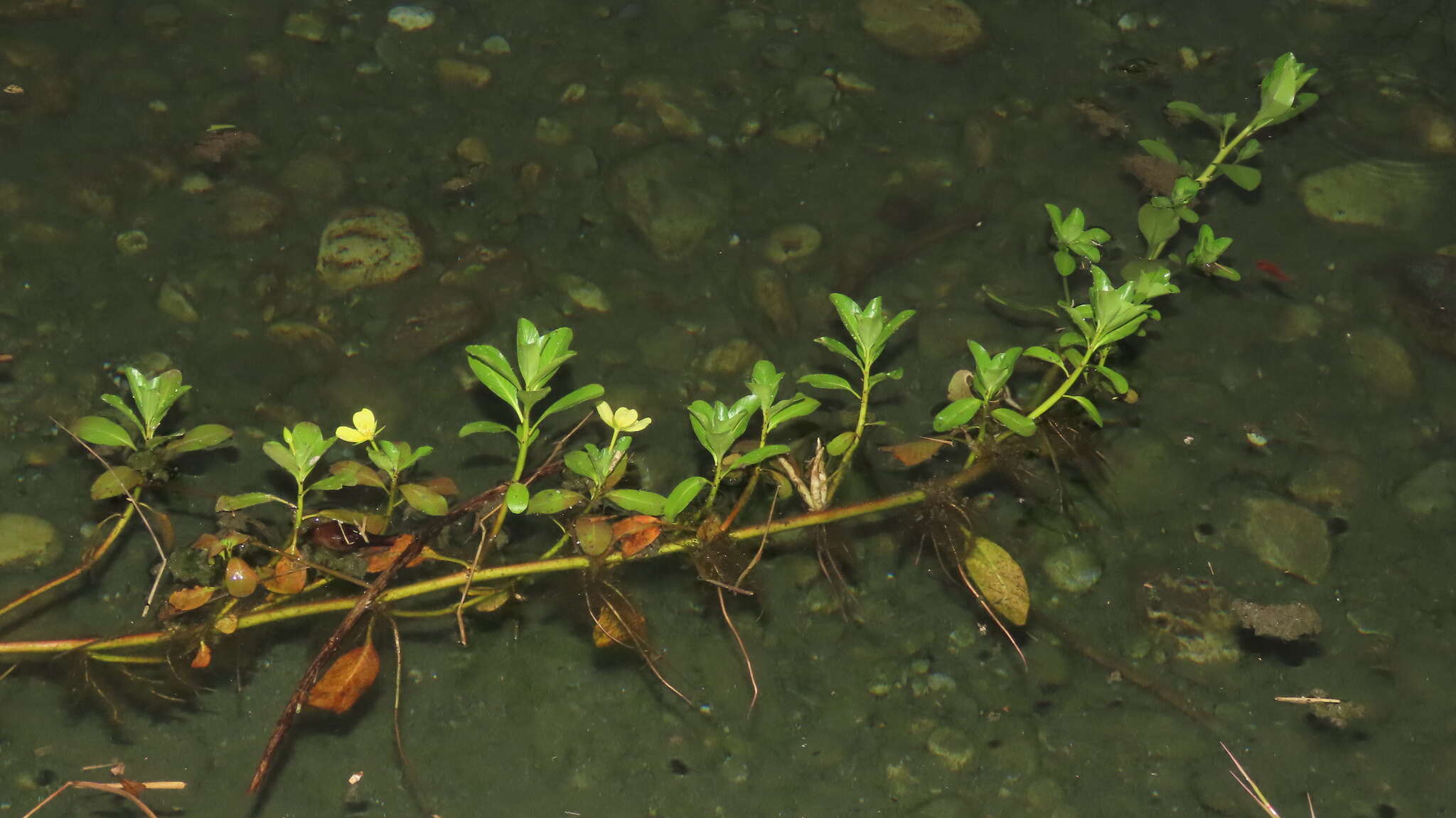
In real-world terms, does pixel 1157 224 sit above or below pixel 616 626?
above

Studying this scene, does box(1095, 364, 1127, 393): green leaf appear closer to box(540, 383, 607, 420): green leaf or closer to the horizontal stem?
the horizontal stem

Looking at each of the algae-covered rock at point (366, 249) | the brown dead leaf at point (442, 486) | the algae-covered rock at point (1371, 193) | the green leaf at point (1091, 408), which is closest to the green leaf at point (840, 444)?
the green leaf at point (1091, 408)

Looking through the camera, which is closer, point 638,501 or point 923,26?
point 638,501

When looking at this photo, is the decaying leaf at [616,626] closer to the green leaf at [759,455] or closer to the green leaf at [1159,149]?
the green leaf at [759,455]

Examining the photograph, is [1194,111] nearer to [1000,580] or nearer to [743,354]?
[743,354]

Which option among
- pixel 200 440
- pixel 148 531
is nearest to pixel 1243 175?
pixel 200 440

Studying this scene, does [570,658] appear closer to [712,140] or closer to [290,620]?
[290,620]

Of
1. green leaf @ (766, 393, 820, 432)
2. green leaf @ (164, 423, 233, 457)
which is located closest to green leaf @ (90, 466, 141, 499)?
green leaf @ (164, 423, 233, 457)
